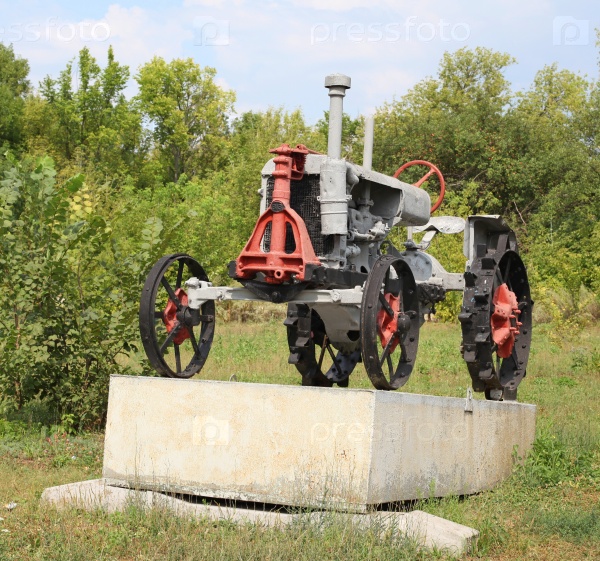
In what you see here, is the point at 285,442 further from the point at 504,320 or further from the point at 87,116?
the point at 87,116

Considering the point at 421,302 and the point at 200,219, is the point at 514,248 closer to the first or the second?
the point at 421,302

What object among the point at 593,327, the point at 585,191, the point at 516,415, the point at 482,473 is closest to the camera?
the point at 482,473

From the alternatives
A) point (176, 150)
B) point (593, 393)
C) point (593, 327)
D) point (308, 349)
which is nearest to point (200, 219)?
point (593, 327)

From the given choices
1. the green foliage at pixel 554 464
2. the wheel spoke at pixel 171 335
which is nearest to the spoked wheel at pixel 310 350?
the wheel spoke at pixel 171 335

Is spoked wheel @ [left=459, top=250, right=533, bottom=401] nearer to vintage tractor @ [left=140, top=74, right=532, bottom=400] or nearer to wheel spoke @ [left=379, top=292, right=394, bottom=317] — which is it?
vintage tractor @ [left=140, top=74, right=532, bottom=400]

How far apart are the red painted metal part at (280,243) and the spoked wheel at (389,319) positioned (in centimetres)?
59

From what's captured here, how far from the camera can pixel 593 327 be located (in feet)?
73.7

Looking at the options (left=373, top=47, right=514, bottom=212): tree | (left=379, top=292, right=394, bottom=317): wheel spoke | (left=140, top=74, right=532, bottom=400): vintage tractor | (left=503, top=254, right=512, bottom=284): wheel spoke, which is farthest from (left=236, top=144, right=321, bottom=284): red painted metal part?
(left=373, top=47, right=514, bottom=212): tree

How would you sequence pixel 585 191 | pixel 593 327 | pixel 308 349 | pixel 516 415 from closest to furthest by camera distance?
pixel 516 415 → pixel 308 349 → pixel 593 327 → pixel 585 191

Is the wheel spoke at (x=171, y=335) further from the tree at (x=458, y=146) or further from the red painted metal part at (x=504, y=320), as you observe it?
the tree at (x=458, y=146)

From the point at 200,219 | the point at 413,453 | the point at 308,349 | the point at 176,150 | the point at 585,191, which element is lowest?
the point at 413,453

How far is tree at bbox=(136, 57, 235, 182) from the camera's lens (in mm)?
54688

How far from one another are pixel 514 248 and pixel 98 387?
14.4 feet

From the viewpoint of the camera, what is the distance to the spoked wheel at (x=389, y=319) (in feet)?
22.7
